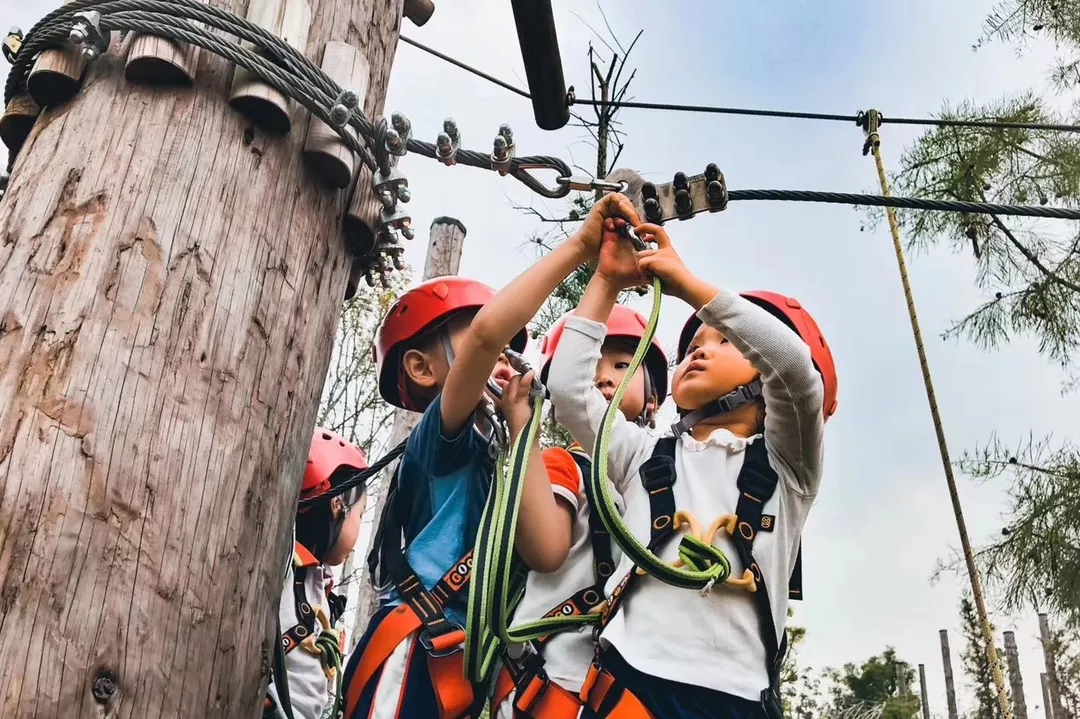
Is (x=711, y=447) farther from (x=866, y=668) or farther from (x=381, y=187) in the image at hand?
(x=866, y=668)

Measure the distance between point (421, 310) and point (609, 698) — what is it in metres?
1.16

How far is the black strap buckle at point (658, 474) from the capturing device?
76.7 inches

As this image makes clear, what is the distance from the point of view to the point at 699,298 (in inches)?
72.4

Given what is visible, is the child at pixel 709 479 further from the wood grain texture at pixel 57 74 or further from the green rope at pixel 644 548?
the wood grain texture at pixel 57 74

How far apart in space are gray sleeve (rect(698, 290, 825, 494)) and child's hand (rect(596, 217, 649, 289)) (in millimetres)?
200

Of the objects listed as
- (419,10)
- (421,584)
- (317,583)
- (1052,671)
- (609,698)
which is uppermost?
(1052,671)

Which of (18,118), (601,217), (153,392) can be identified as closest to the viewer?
(153,392)

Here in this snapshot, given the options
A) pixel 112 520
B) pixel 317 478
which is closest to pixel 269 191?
pixel 112 520

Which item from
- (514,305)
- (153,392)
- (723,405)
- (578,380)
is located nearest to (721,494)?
(723,405)

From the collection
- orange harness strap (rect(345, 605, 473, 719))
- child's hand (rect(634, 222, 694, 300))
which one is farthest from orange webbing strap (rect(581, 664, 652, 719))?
child's hand (rect(634, 222, 694, 300))

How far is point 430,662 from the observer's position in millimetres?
2016

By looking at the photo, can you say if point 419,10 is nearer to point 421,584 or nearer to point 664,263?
point 664,263

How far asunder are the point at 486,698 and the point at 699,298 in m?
0.97

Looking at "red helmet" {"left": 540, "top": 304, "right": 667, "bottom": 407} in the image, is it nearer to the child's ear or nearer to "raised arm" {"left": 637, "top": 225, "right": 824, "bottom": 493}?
the child's ear
